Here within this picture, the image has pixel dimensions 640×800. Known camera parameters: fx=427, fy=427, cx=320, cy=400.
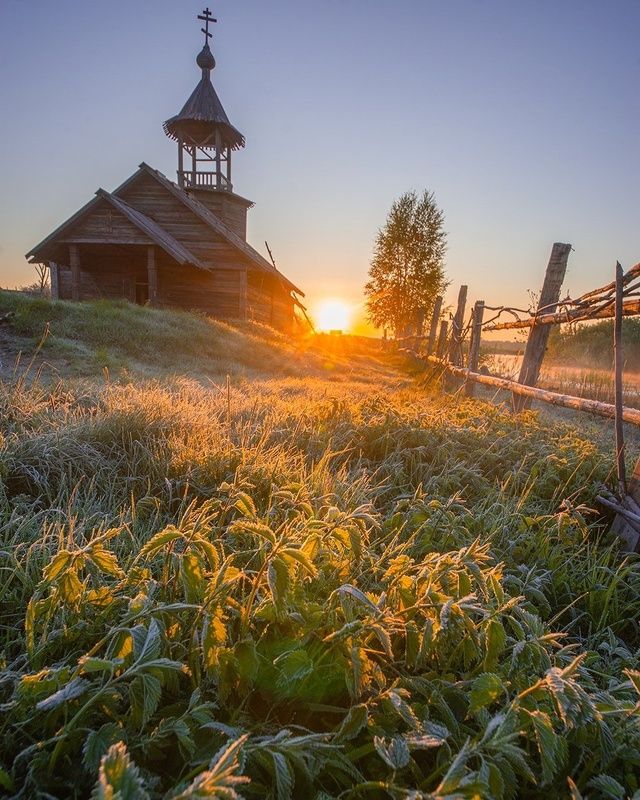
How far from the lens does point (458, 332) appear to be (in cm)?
869

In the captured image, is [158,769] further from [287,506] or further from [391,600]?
[287,506]

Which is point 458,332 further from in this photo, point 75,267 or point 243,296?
point 75,267

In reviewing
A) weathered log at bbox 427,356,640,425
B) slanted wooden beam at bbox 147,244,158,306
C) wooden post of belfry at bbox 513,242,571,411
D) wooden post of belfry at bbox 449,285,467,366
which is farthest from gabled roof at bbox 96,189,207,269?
wooden post of belfry at bbox 513,242,571,411

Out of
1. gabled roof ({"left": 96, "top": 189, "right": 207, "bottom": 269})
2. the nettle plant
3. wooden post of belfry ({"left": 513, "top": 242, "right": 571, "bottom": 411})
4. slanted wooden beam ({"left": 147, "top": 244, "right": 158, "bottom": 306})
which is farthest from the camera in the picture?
slanted wooden beam ({"left": 147, "top": 244, "right": 158, "bottom": 306})

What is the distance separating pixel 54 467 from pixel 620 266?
405cm

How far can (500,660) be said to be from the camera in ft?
4.85

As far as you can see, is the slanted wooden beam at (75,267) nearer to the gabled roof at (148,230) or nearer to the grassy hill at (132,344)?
the gabled roof at (148,230)

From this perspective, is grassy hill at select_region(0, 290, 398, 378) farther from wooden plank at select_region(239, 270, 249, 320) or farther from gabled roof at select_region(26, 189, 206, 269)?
wooden plank at select_region(239, 270, 249, 320)

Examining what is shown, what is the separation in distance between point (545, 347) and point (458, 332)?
135 inches

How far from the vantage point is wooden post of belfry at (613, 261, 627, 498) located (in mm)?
2852

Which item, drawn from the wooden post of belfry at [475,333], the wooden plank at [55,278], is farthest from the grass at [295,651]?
the wooden plank at [55,278]

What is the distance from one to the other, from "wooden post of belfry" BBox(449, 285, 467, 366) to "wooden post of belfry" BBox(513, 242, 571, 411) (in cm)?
306

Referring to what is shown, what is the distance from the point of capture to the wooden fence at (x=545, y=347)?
2.79 m

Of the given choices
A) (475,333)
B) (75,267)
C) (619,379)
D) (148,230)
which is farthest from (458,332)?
(75,267)
